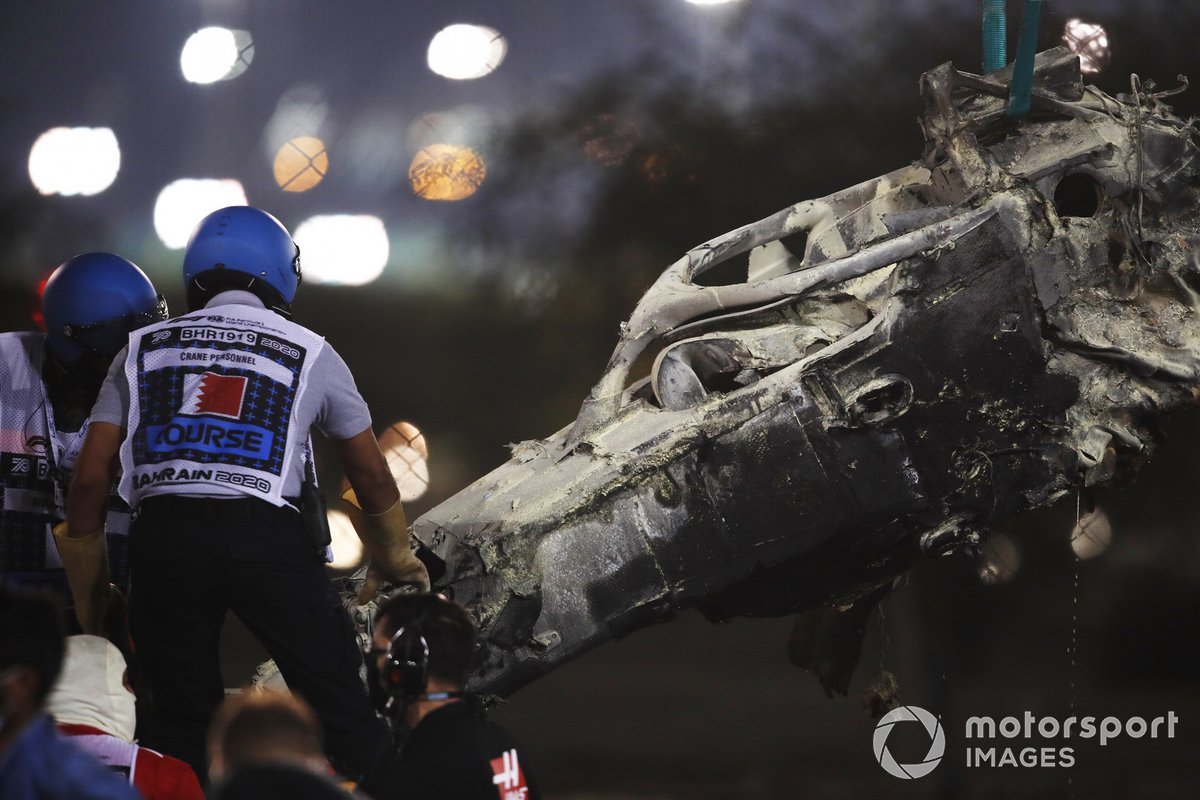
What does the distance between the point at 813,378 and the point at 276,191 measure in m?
3.79

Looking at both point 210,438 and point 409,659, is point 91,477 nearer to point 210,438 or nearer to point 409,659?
point 210,438

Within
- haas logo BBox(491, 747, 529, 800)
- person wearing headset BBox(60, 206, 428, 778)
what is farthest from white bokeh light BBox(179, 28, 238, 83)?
haas logo BBox(491, 747, 529, 800)

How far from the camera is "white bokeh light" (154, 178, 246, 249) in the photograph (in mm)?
6523

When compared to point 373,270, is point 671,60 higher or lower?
higher

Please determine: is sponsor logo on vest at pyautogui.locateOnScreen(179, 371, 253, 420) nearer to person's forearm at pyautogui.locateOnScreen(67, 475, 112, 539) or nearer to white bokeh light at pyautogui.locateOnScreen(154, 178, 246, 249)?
person's forearm at pyautogui.locateOnScreen(67, 475, 112, 539)

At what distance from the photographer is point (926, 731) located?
17.9ft

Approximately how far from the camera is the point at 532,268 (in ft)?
24.3

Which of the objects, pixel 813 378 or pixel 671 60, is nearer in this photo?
pixel 813 378

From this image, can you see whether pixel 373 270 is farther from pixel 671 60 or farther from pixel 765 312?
pixel 765 312

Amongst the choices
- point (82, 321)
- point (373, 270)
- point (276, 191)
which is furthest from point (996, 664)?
point (82, 321)

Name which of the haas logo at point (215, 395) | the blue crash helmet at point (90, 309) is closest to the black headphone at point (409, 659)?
the haas logo at point (215, 395)

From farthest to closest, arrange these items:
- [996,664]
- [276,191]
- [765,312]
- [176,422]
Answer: [996,664], [276,191], [765,312], [176,422]

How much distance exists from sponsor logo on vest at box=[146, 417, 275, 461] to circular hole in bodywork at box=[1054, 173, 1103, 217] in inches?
119

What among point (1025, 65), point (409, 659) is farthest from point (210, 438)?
point (1025, 65)
